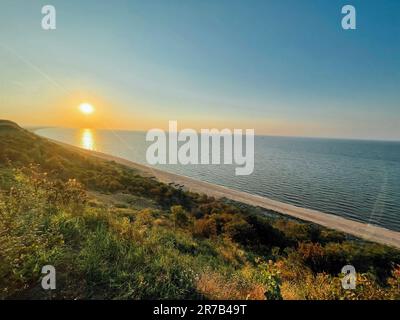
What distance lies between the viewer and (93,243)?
4.68 m

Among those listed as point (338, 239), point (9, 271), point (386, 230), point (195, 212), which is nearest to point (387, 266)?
point (338, 239)

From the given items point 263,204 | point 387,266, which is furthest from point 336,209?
point 387,266

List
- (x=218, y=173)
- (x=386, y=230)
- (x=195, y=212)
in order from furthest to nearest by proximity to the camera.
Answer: (x=218, y=173) → (x=386, y=230) → (x=195, y=212)

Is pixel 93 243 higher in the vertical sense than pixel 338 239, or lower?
higher

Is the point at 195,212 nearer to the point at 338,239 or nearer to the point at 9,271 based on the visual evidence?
the point at 338,239

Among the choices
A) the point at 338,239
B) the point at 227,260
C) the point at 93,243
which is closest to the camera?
the point at 93,243

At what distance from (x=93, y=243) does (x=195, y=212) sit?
20.4m

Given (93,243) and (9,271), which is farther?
(93,243)
